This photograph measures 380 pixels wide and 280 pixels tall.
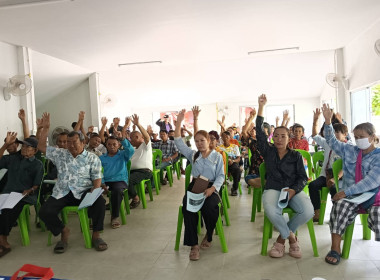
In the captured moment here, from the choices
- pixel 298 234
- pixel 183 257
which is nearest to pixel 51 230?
pixel 183 257

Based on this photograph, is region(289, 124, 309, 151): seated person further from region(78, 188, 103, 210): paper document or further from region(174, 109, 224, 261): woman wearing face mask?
region(78, 188, 103, 210): paper document

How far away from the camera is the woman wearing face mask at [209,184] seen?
261 centimetres

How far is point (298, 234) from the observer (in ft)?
9.90

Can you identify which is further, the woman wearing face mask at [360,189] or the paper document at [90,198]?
the paper document at [90,198]

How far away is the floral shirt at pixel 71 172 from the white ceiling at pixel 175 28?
2.12 metres

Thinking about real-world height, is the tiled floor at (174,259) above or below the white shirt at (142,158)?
below

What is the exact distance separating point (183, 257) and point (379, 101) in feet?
20.8

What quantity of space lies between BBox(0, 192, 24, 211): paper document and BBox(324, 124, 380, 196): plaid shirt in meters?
3.01

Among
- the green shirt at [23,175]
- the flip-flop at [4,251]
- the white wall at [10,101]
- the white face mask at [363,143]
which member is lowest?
the flip-flop at [4,251]

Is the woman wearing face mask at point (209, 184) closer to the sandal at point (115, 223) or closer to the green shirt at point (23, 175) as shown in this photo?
the sandal at point (115, 223)

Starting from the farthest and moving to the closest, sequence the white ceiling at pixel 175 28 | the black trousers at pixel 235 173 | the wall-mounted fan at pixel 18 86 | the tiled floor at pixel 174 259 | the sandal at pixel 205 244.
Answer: the wall-mounted fan at pixel 18 86 < the black trousers at pixel 235 173 < the white ceiling at pixel 175 28 < the sandal at pixel 205 244 < the tiled floor at pixel 174 259

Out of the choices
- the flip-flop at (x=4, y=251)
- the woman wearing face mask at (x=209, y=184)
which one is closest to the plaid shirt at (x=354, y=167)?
the woman wearing face mask at (x=209, y=184)

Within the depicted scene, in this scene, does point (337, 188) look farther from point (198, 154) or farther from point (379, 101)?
point (379, 101)

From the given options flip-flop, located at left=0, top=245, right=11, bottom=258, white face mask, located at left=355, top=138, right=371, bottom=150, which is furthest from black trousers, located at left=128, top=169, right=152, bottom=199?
white face mask, located at left=355, top=138, right=371, bottom=150
